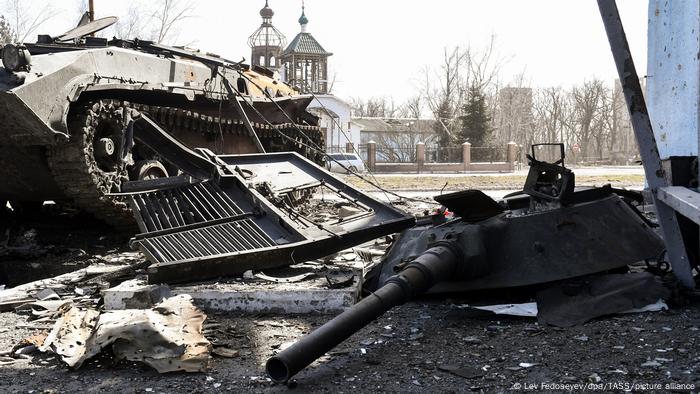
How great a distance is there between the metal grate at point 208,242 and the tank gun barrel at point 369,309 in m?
1.80

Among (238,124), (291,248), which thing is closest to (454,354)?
(291,248)

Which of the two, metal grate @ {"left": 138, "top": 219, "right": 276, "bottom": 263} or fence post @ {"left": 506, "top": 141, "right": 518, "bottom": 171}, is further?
fence post @ {"left": 506, "top": 141, "right": 518, "bottom": 171}

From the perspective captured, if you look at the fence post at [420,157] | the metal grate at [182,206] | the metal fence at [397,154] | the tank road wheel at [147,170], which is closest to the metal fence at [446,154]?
the fence post at [420,157]

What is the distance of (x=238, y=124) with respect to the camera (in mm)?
11180

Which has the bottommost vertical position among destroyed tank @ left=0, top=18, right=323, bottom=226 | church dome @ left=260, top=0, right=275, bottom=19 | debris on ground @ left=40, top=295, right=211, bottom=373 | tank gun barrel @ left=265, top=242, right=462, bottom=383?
debris on ground @ left=40, top=295, right=211, bottom=373

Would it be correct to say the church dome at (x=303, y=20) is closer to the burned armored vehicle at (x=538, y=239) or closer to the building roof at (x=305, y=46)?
the building roof at (x=305, y=46)

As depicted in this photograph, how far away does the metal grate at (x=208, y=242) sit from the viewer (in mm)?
5805

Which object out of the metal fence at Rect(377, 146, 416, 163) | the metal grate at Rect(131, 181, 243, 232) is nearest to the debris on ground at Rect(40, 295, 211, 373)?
the metal grate at Rect(131, 181, 243, 232)

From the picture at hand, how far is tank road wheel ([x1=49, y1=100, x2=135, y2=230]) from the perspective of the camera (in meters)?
7.69

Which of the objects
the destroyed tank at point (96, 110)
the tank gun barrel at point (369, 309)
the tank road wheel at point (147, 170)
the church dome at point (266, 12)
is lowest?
the tank gun barrel at point (369, 309)

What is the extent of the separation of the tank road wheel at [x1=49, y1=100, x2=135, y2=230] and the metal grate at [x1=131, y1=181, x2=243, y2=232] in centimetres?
141

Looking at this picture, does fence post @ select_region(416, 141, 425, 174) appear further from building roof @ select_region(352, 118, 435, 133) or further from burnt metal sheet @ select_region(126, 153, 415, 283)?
burnt metal sheet @ select_region(126, 153, 415, 283)

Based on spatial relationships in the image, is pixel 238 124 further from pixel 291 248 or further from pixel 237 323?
pixel 237 323

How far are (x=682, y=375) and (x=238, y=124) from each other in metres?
8.55
